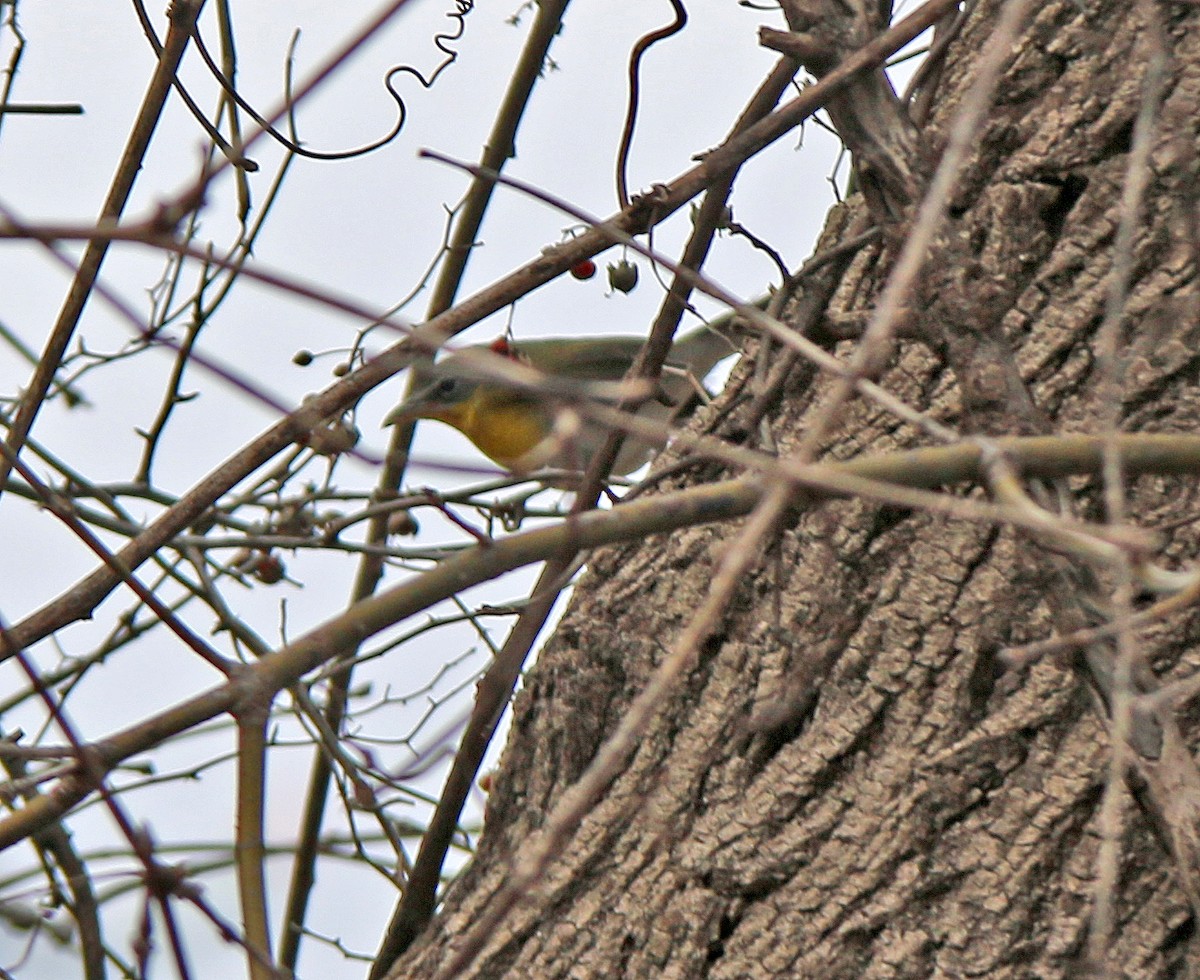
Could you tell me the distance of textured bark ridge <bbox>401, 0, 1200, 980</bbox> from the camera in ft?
4.93

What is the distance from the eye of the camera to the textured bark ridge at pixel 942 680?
59.1 inches

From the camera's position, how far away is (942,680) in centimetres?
159

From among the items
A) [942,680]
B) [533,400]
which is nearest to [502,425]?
[533,400]

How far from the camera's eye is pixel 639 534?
3.47ft

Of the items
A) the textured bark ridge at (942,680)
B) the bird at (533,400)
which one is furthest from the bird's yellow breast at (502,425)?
the textured bark ridge at (942,680)

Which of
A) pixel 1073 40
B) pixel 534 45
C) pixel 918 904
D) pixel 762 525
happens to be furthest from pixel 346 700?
pixel 762 525

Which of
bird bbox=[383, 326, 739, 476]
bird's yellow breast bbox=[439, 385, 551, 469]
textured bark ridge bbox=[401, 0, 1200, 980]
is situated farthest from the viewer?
bird's yellow breast bbox=[439, 385, 551, 469]

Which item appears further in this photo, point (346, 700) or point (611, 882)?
point (346, 700)

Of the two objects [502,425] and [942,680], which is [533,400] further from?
[942,680]

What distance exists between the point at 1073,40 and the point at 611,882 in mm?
1115

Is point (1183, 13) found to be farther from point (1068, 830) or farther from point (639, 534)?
point (639, 534)

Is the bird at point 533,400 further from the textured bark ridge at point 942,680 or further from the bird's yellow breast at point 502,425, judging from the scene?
the textured bark ridge at point 942,680

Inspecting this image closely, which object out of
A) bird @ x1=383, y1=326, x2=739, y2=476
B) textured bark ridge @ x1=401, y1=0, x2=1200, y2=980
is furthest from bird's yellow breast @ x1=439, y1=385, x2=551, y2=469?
textured bark ridge @ x1=401, y1=0, x2=1200, y2=980

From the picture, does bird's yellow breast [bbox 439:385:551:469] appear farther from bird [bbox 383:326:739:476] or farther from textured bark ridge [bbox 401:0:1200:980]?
textured bark ridge [bbox 401:0:1200:980]
